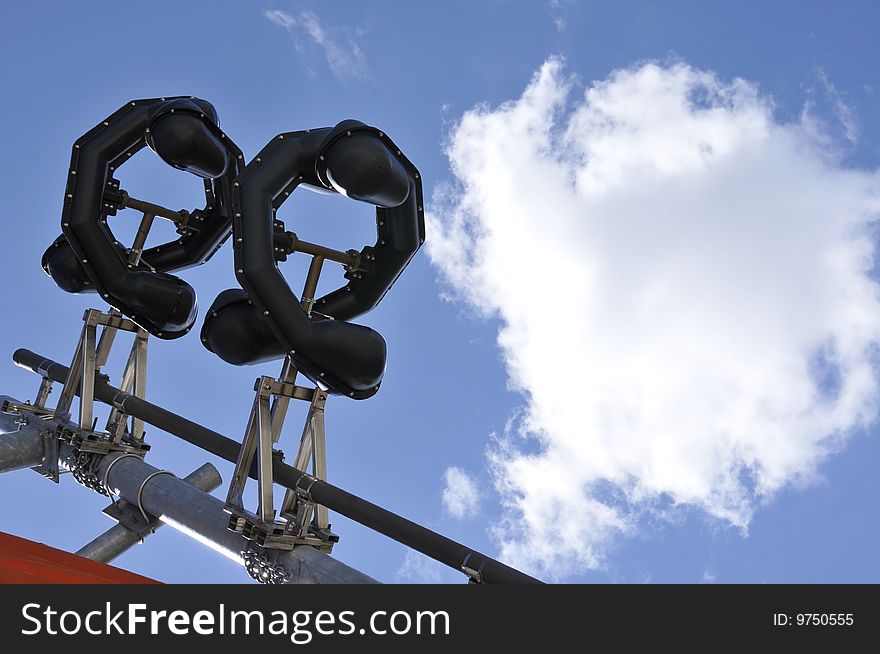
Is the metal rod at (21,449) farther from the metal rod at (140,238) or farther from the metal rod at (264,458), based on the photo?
the metal rod at (264,458)

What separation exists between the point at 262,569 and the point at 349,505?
515 mm

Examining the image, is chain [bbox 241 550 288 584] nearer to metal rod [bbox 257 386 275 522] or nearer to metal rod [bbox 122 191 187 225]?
metal rod [bbox 257 386 275 522]

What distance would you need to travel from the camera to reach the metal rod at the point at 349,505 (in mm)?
3295

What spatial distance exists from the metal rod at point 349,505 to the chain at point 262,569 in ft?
1.04

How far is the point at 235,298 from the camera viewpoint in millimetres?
4777

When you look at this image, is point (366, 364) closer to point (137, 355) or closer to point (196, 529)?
point (196, 529)

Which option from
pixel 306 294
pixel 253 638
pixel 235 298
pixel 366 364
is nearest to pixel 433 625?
pixel 253 638

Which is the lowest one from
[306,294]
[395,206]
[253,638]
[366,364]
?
[253,638]

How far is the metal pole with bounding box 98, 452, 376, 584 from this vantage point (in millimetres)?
3773

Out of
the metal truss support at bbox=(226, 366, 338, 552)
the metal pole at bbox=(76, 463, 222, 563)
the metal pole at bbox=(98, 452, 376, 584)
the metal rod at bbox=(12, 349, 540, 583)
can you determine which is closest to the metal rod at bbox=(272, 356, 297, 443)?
the metal truss support at bbox=(226, 366, 338, 552)

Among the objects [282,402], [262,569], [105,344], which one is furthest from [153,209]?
[262,569]

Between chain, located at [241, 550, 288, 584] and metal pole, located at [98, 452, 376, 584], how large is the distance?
Result: 3 centimetres

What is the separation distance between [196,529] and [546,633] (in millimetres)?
2369

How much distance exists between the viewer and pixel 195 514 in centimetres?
450
